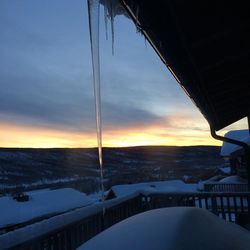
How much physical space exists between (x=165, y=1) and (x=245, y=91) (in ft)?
13.1

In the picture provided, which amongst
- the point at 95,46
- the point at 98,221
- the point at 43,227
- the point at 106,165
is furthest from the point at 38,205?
the point at 106,165

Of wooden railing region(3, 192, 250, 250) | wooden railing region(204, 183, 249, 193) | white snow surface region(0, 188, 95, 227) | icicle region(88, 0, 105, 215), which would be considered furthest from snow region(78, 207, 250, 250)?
white snow surface region(0, 188, 95, 227)

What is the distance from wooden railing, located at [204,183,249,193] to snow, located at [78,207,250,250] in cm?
1082

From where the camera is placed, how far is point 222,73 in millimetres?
3213

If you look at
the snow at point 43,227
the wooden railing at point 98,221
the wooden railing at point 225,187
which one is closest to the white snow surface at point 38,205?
the wooden railing at point 225,187

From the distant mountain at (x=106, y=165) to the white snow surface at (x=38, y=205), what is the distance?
46.9ft

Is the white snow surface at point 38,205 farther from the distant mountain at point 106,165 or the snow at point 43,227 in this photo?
the snow at point 43,227

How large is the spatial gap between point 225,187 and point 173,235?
38.9 ft

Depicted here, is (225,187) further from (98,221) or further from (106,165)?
(106,165)

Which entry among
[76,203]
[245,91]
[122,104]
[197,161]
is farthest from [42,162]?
→ [245,91]

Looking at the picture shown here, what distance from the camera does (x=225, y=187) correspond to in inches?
462

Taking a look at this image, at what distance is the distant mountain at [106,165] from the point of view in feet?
124

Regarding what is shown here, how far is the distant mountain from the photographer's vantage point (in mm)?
37719

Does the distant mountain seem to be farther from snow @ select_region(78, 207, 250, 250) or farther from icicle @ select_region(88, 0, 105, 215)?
snow @ select_region(78, 207, 250, 250)
